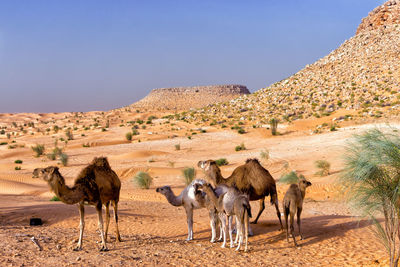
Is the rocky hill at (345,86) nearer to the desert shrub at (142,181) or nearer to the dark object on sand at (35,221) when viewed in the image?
the desert shrub at (142,181)

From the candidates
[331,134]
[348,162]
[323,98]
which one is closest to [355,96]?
[323,98]

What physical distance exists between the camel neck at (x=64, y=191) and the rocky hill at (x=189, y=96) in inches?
4318

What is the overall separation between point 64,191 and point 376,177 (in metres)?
6.23

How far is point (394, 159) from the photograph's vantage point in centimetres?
703

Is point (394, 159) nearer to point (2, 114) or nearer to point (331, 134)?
point (331, 134)

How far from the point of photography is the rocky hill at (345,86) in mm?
47969

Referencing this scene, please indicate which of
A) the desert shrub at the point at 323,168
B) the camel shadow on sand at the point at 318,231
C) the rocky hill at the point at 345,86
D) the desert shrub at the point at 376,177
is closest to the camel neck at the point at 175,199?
the camel shadow on sand at the point at 318,231

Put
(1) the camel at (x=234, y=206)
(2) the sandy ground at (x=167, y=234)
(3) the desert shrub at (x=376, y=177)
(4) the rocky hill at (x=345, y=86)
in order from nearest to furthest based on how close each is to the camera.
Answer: (3) the desert shrub at (x=376, y=177) → (2) the sandy ground at (x=167, y=234) → (1) the camel at (x=234, y=206) → (4) the rocky hill at (x=345, y=86)

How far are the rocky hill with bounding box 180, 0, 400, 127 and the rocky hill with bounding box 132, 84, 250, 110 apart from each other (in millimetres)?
56474

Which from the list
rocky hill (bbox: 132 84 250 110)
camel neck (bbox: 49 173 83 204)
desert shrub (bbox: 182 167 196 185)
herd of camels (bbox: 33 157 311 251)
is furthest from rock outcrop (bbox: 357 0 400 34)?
camel neck (bbox: 49 173 83 204)

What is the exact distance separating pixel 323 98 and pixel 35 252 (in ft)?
159

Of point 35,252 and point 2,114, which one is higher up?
point 2,114

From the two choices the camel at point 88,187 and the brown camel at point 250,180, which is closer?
the camel at point 88,187

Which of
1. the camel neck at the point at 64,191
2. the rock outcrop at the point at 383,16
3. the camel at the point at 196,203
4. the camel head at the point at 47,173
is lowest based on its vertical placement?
the camel at the point at 196,203
